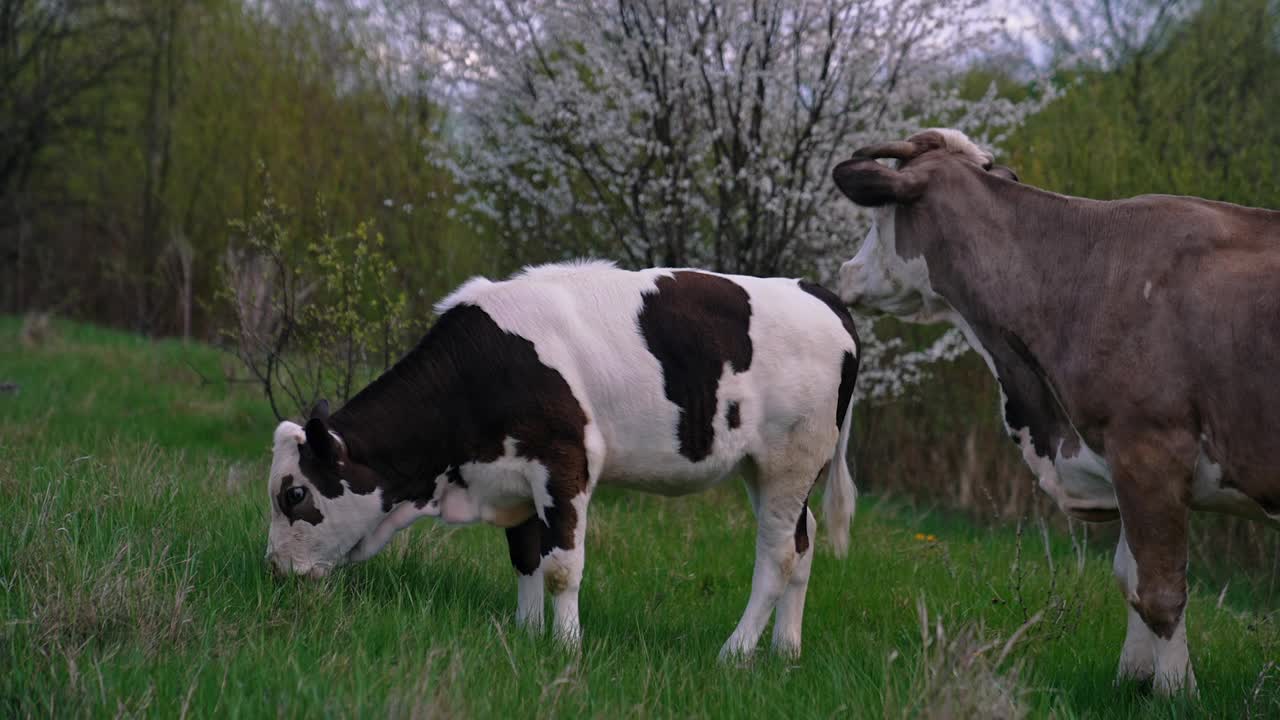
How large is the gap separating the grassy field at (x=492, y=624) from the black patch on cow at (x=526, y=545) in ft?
0.72

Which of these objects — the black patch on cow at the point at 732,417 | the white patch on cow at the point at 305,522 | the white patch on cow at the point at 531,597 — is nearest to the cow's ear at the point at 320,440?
the white patch on cow at the point at 305,522

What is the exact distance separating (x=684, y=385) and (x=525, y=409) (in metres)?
0.64

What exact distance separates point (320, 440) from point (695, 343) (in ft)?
4.88

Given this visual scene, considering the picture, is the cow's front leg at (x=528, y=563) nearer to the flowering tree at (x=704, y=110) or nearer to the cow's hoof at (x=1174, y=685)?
the cow's hoof at (x=1174, y=685)

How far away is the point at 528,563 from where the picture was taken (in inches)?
179

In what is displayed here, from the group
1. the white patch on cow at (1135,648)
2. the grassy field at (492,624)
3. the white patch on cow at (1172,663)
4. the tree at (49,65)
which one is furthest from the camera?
the tree at (49,65)

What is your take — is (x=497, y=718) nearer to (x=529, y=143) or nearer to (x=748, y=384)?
(x=748, y=384)

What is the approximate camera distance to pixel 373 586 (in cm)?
450

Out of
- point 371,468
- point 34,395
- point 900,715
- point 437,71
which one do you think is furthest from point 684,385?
point 34,395

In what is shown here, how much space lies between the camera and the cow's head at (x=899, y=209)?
13.2 feet

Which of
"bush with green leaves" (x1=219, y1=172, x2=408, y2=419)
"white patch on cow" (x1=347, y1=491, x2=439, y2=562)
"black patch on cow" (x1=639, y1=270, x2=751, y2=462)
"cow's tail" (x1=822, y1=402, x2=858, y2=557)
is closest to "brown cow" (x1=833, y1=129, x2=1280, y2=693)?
"black patch on cow" (x1=639, y1=270, x2=751, y2=462)

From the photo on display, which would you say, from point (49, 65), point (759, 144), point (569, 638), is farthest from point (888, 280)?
point (49, 65)

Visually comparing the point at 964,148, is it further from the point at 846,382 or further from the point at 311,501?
the point at 311,501

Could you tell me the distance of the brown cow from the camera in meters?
3.36
